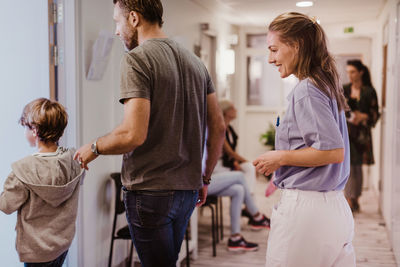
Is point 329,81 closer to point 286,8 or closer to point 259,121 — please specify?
point 286,8

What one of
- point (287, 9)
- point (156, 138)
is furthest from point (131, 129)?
point (287, 9)

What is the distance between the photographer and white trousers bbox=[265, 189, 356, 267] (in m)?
1.37

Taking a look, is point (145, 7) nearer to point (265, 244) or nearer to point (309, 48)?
point (309, 48)

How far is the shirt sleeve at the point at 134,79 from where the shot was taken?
1374 millimetres

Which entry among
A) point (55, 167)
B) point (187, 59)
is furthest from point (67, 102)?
point (187, 59)

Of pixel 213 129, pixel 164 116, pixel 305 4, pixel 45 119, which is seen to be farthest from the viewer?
pixel 305 4

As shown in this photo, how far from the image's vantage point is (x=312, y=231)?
1363 millimetres

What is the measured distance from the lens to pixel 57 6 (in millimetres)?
2463

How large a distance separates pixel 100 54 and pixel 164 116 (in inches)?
51.4

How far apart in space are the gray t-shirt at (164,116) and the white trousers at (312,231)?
348mm

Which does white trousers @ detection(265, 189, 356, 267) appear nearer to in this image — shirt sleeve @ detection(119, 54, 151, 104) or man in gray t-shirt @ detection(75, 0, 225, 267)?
man in gray t-shirt @ detection(75, 0, 225, 267)

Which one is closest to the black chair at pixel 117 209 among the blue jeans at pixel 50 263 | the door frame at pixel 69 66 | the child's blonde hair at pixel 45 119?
the door frame at pixel 69 66

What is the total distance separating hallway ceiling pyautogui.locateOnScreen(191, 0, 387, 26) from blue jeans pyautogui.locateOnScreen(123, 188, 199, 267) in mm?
3652

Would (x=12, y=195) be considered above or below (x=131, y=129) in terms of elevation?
below
